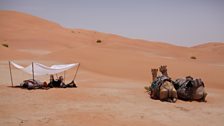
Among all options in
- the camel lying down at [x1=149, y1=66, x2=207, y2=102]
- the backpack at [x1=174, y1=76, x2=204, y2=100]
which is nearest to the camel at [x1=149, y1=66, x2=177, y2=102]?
the camel lying down at [x1=149, y1=66, x2=207, y2=102]

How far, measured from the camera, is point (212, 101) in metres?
14.9

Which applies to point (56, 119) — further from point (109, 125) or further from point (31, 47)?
point (31, 47)

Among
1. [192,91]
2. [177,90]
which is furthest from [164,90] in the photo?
[192,91]

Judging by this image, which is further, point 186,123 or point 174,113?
point 174,113

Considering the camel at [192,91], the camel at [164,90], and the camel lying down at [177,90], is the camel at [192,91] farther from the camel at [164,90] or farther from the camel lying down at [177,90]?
the camel at [164,90]

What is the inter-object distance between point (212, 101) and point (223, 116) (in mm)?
3586

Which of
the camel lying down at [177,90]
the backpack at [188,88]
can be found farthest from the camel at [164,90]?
the backpack at [188,88]

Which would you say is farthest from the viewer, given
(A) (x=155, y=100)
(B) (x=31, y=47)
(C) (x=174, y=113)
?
(B) (x=31, y=47)

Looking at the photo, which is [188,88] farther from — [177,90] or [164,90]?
[164,90]

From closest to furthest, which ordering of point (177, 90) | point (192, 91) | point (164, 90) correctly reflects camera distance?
point (164, 90), point (192, 91), point (177, 90)

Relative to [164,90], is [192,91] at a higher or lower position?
lower

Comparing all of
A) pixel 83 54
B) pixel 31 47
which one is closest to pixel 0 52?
pixel 83 54

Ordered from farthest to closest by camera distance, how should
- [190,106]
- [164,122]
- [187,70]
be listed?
[187,70] → [190,106] → [164,122]

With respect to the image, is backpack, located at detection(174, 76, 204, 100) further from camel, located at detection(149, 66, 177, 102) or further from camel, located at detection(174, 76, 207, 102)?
camel, located at detection(149, 66, 177, 102)
